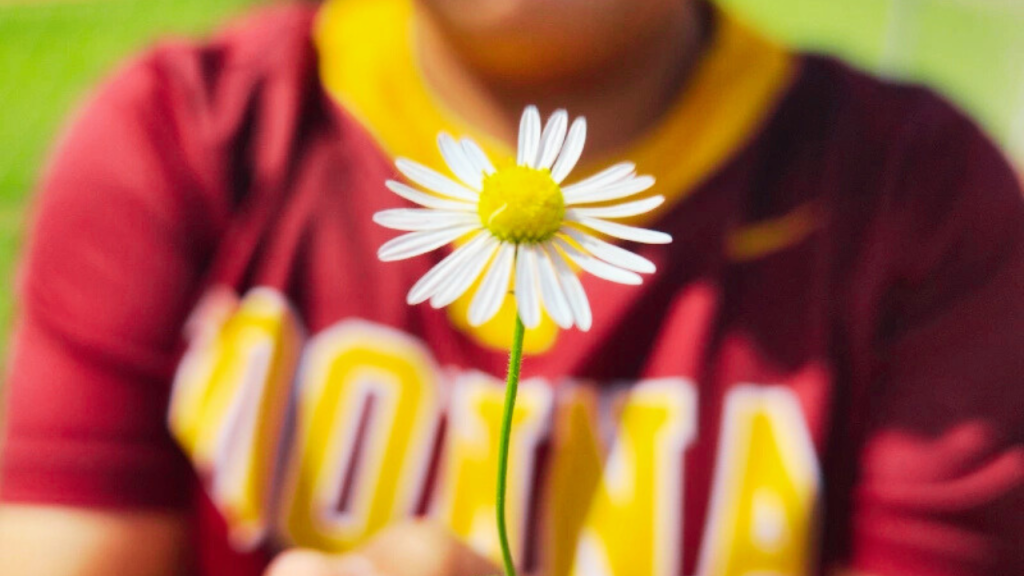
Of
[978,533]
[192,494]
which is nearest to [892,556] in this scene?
[978,533]

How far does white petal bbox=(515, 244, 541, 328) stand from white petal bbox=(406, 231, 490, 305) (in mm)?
12

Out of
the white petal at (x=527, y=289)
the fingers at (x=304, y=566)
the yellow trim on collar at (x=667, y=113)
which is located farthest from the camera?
the yellow trim on collar at (x=667, y=113)

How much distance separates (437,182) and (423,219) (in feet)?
0.05

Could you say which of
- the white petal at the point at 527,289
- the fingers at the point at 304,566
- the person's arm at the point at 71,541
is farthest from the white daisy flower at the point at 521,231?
the person's arm at the point at 71,541

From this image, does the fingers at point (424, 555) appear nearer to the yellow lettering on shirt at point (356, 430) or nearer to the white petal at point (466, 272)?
the yellow lettering on shirt at point (356, 430)

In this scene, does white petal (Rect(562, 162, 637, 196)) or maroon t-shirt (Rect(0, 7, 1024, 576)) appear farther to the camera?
maroon t-shirt (Rect(0, 7, 1024, 576))

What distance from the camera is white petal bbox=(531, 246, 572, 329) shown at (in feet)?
0.66

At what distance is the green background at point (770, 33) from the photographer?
42 cm

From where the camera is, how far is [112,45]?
432 millimetres

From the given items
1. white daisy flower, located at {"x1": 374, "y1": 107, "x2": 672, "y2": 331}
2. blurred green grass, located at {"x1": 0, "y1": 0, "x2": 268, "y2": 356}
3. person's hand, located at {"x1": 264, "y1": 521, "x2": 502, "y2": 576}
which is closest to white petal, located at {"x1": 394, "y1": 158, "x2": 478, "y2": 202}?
white daisy flower, located at {"x1": 374, "y1": 107, "x2": 672, "y2": 331}

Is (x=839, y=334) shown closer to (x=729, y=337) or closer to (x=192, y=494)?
(x=729, y=337)

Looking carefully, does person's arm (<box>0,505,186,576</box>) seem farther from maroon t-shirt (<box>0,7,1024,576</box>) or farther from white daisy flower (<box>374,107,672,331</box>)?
white daisy flower (<box>374,107,672,331</box>)

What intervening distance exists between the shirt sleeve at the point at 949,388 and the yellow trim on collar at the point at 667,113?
0.08 m

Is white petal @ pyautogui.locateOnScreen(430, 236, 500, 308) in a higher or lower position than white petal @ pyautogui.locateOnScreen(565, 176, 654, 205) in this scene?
lower
